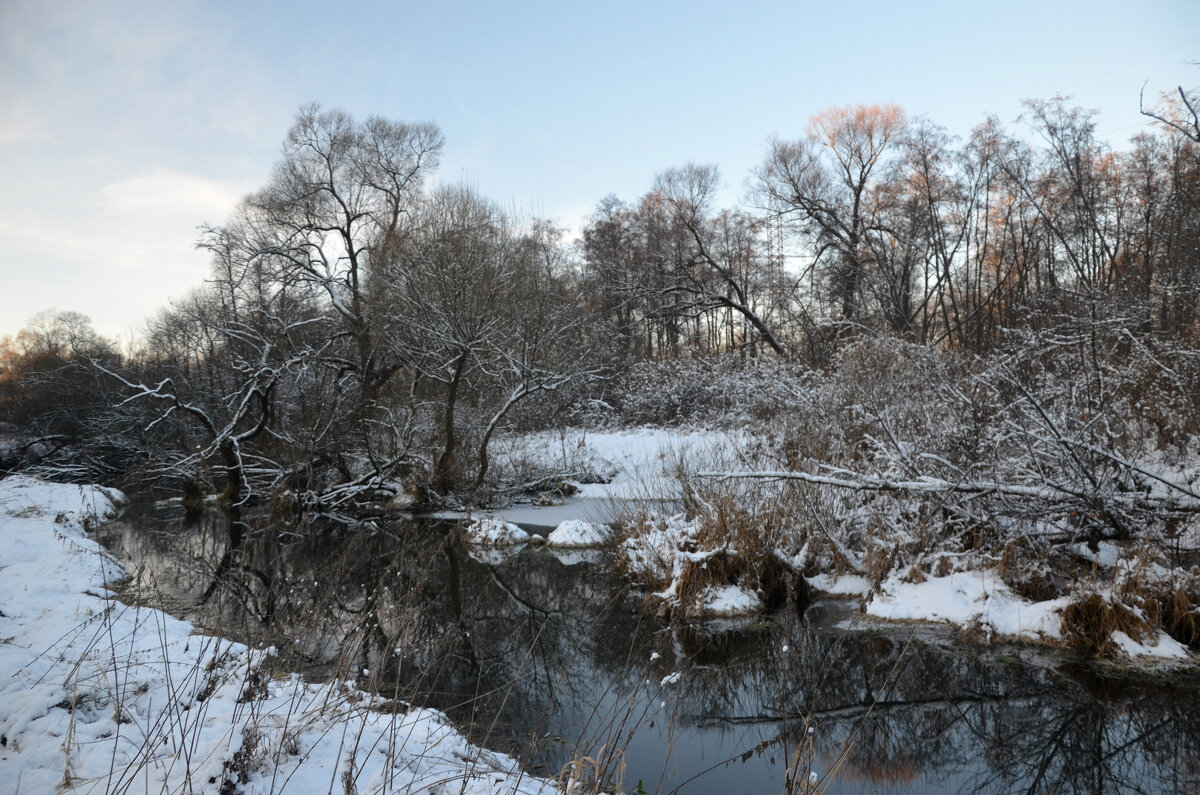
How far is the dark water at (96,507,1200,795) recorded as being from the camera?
423 cm

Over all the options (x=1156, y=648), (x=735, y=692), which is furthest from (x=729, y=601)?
(x=1156, y=648)

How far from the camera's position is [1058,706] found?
197 inches

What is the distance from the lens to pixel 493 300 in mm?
15078

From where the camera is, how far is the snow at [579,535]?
36.7ft

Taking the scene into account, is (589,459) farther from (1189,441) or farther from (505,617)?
(1189,441)

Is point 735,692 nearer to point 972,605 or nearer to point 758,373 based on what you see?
point 972,605

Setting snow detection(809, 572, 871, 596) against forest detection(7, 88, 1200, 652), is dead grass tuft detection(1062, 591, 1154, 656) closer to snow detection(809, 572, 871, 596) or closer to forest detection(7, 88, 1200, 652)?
forest detection(7, 88, 1200, 652)

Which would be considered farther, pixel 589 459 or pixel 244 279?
pixel 244 279

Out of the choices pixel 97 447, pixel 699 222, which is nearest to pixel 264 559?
pixel 97 447

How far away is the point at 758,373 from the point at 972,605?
13.4 meters

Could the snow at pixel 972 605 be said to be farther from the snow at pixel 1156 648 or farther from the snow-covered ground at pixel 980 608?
the snow at pixel 1156 648

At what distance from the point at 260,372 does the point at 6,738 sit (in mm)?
12745

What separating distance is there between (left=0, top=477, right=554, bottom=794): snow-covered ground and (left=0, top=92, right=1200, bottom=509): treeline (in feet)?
18.6

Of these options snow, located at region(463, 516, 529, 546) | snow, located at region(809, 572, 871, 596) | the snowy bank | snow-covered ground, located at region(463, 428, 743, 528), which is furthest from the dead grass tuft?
snow, located at region(463, 516, 529, 546)
